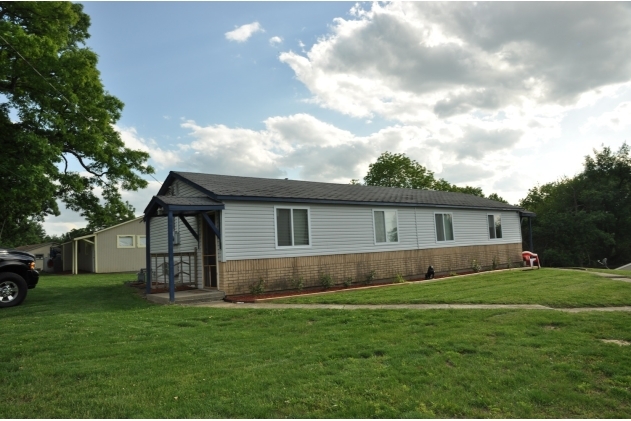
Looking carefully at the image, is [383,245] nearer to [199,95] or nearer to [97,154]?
[199,95]

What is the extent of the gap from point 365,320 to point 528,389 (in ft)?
12.4

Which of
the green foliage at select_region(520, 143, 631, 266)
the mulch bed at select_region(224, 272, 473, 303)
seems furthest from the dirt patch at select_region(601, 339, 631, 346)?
the green foliage at select_region(520, 143, 631, 266)

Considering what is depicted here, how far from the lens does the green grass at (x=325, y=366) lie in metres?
4.00

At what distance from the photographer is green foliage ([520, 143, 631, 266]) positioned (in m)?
36.6

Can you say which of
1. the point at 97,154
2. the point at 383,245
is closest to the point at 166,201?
the point at 383,245

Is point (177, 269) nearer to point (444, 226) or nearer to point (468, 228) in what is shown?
point (444, 226)

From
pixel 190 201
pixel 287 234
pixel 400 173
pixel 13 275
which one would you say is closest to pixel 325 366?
pixel 190 201

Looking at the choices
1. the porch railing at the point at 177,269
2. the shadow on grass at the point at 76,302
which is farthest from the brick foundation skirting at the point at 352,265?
the shadow on grass at the point at 76,302

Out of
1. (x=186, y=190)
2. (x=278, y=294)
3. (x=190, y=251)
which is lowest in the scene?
(x=278, y=294)

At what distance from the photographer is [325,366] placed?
5191mm

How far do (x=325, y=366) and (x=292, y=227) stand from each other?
28.7 ft

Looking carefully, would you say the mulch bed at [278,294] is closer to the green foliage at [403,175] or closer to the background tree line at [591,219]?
the background tree line at [591,219]

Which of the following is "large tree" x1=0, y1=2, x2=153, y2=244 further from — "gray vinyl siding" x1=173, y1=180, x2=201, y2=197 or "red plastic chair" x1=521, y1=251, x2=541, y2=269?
"red plastic chair" x1=521, y1=251, x2=541, y2=269

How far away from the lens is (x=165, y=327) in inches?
314
